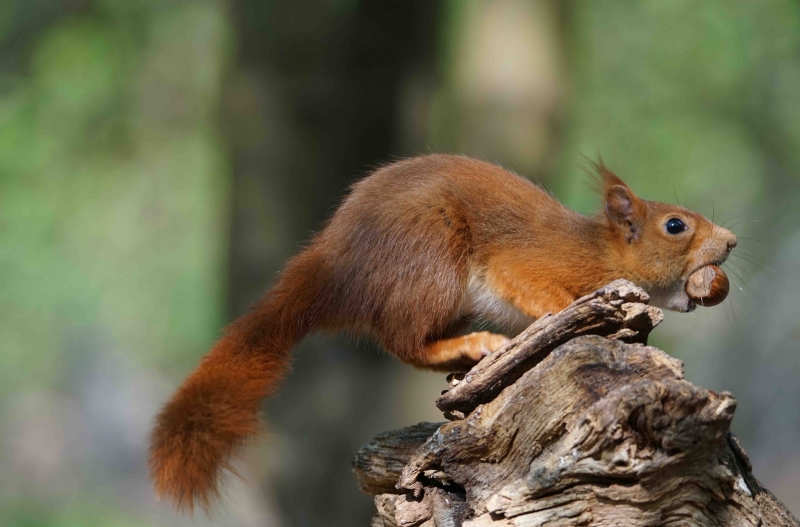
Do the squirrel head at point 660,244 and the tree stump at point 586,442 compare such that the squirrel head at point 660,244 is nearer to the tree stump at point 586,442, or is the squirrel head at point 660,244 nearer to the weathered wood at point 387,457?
the tree stump at point 586,442

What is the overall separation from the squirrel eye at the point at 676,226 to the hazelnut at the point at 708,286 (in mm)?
116

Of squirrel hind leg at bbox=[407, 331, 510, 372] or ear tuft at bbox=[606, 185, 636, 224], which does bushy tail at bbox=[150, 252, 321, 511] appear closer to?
squirrel hind leg at bbox=[407, 331, 510, 372]

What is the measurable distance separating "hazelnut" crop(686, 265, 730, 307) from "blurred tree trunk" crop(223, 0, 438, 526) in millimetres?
1710

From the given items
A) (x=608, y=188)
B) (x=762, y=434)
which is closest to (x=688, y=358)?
(x=762, y=434)

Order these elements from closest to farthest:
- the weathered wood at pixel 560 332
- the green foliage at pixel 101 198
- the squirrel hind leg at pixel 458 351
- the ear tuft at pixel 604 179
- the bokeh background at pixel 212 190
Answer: the weathered wood at pixel 560 332, the squirrel hind leg at pixel 458 351, the ear tuft at pixel 604 179, the bokeh background at pixel 212 190, the green foliage at pixel 101 198

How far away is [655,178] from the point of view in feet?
14.8

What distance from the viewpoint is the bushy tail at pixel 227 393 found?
1693 mm

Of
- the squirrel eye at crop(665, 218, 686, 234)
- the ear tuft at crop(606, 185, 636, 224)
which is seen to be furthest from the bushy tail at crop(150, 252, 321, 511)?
the squirrel eye at crop(665, 218, 686, 234)

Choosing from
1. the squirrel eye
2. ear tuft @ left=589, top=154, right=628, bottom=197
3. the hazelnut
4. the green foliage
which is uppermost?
ear tuft @ left=589, top=154, right=628, bottom=197

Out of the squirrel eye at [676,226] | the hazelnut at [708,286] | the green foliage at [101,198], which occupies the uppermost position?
the squirrel eye at [676,226]

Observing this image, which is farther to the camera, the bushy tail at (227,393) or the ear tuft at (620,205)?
the ear tuft at (620,205)

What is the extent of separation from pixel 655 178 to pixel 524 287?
281 centimetres

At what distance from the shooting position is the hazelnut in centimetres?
201

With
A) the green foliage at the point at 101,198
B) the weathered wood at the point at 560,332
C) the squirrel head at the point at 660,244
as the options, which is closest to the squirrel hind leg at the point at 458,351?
the weathered wood at the point at 560,332
